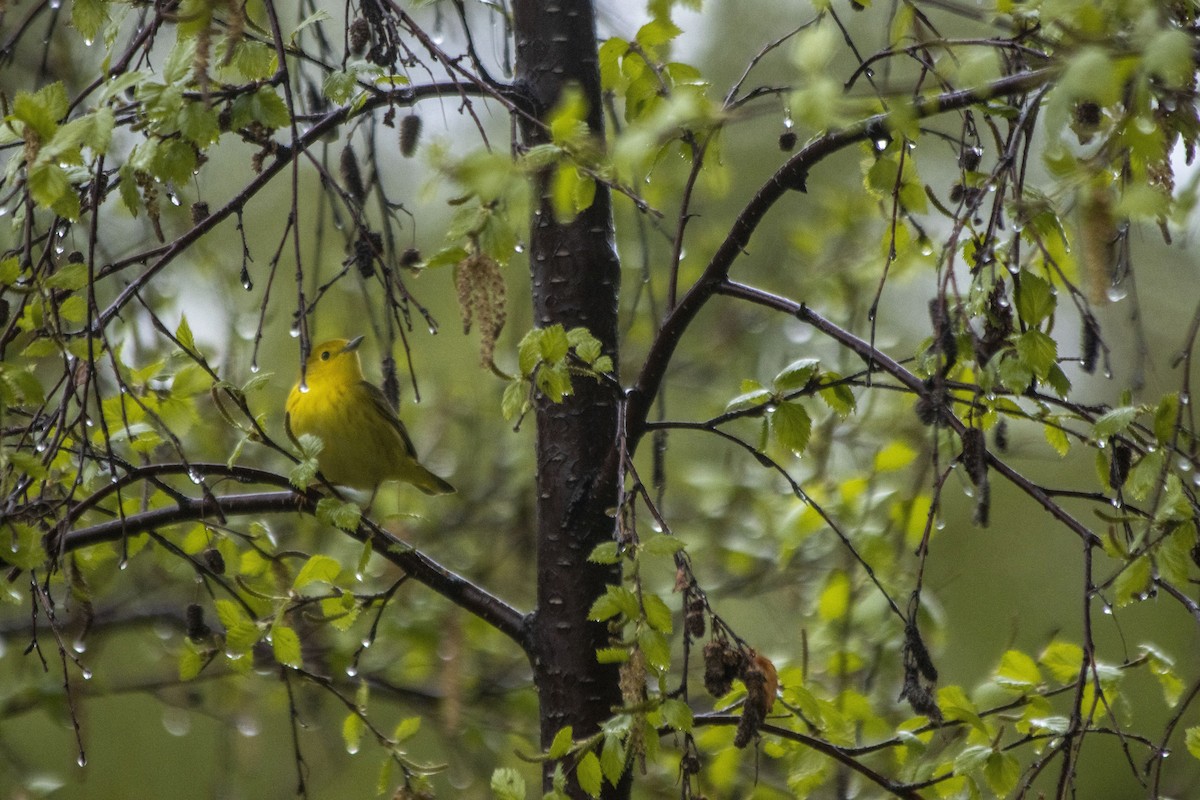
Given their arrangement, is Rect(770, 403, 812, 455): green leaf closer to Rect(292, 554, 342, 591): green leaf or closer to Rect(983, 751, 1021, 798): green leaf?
Rect(983, 751, 1021, 798): green leaf

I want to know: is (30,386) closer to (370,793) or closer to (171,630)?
(171,630)

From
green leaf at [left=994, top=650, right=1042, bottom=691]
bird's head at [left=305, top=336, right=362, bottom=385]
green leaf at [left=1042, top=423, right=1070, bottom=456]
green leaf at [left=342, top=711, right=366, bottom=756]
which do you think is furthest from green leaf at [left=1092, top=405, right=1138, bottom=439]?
bird's head at [left=305, top=336, right=362, bottom=385]

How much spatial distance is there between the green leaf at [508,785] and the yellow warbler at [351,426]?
78.0 inches

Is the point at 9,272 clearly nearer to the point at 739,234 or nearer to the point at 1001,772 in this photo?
the point at 739,234

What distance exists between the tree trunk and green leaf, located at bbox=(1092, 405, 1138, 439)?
0.91 meters

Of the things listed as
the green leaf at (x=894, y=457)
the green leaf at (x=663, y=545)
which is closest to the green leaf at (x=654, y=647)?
the green leaf at (x=663, y=545)

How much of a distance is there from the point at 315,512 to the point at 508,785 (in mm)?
665

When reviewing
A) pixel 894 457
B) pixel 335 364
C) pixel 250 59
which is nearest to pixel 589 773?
pixel 250 59

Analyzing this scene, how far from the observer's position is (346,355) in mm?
4039

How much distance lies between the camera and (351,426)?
3793 millimetres

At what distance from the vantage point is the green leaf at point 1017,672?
7.05ft

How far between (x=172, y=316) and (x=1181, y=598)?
313 centimetres

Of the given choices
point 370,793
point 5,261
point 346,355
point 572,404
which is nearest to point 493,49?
point 572,404

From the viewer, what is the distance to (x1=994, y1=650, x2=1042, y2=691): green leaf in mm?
2148
